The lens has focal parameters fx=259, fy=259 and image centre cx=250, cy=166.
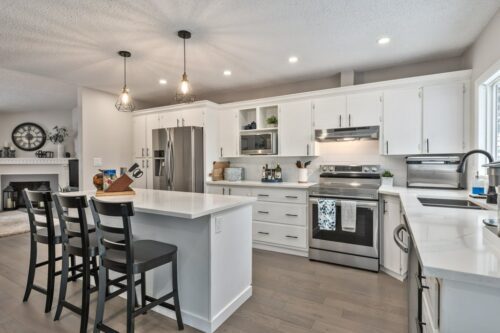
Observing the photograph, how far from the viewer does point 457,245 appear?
992 mm

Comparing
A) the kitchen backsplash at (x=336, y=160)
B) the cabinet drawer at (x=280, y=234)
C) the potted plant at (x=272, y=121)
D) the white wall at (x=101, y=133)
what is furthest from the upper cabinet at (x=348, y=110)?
the white wall at (x=101, y=133)

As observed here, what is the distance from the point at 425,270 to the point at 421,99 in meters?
2.89

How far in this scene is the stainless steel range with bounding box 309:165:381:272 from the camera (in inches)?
114

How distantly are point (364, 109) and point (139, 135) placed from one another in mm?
3929

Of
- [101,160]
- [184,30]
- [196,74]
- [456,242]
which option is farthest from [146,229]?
[101,160]

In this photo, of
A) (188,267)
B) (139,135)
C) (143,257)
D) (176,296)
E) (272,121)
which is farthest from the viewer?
(139,135)

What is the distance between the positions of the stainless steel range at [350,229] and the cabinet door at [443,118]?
2.47 ft

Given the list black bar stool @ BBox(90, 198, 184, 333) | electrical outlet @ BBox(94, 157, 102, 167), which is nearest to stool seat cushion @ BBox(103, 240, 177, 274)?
black bar stool @ BBox(90, 198, 184, 333)

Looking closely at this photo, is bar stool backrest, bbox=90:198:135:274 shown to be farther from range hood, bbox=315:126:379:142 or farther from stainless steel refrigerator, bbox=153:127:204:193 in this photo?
range hood, bbox=315:126:379:142

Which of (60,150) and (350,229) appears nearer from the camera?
(350,229)

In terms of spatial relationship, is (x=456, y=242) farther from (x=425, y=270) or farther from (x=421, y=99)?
(x=421, y=99)

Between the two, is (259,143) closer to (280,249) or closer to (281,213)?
(281,213)

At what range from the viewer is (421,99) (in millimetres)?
3027

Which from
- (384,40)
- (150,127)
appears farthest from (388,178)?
(150,127)
